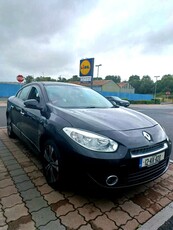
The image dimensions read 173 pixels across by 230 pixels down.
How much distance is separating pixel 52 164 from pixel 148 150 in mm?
1181

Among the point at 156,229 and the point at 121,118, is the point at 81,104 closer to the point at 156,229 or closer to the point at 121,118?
the point at 121,118

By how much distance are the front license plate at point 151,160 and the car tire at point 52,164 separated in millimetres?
911

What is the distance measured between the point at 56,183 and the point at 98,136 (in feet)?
2.87

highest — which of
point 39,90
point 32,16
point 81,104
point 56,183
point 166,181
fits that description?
point 32,16

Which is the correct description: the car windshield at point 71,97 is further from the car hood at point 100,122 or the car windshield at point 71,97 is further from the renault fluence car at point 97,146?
the car hood at point 100,122

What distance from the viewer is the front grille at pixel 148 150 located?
1.82 meters

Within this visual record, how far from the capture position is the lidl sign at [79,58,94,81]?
14680 millimetres

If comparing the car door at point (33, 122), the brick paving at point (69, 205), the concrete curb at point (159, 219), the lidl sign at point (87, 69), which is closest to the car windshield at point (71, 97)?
the car door at point (33, 122)

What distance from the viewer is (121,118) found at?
7.71 feet

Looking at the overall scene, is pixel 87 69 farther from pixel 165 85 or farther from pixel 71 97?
pixel 165 85

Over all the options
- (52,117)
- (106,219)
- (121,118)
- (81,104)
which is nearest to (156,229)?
(106,219)

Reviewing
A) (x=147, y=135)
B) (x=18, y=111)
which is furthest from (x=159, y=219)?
(x=18, y=111)

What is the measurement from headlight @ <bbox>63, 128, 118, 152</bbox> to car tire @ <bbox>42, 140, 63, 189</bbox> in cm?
38

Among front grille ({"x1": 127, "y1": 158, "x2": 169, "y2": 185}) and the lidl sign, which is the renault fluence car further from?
the lidl sign
